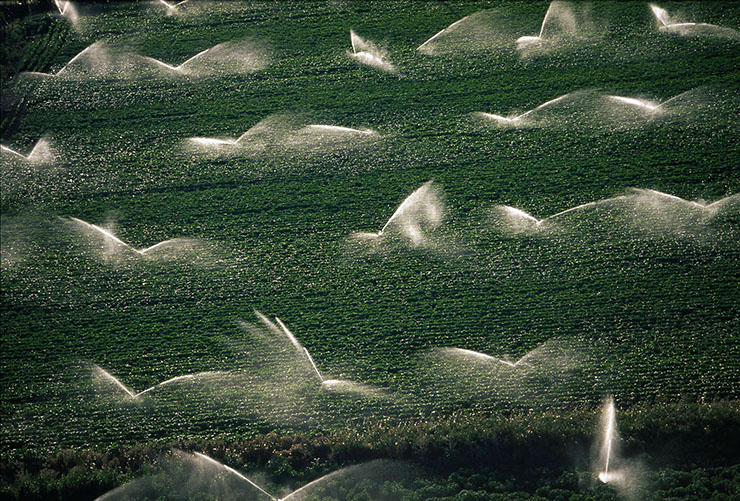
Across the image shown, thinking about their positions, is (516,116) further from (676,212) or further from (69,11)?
(69,11)

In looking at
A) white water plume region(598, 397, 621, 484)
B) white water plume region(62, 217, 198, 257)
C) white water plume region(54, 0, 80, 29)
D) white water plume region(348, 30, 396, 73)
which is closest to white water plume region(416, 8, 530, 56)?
white water plume region(348, 30, 396, 73)

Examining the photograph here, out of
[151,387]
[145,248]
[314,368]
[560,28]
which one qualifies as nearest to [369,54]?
[560,28]

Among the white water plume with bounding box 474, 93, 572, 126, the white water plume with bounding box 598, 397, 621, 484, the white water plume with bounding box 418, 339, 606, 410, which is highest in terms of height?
the white water plume with bounding box 474, 93, 572, 126

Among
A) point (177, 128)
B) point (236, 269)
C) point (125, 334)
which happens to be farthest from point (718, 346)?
point (177, 128)

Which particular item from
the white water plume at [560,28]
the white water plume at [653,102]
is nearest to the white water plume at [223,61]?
the white water plume at [560,28]

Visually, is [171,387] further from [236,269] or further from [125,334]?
[236,269]

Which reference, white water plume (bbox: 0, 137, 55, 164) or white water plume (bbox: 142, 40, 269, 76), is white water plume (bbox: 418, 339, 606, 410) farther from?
white water plume (bbox: 0, 137, 55, 164)
